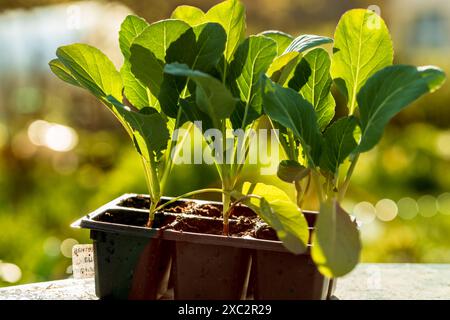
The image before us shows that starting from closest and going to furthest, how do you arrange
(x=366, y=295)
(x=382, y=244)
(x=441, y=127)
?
(x=366, y=295) → (x=382, y=244) → (x=441, y=127)

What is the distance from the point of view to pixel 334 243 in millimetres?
704

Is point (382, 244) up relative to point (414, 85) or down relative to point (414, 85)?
down

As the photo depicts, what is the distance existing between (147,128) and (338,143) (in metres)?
0.23

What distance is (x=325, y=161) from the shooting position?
33.4 inches

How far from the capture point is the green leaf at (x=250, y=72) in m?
0.85

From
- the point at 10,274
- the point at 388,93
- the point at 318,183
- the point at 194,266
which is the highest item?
the point at 388,93

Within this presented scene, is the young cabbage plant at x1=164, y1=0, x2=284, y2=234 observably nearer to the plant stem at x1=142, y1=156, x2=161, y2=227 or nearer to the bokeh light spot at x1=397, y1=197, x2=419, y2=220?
the plant stem at x1=142, y1=156, x2=161, y2=227

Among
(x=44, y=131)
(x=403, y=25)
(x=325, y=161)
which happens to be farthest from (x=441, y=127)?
(x=325, y=161)

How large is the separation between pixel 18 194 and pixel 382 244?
5.02 ft

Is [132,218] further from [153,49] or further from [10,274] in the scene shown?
[10,274]

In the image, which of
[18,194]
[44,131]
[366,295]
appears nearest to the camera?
[366,295]

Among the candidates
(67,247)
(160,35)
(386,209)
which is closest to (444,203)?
(386,209)

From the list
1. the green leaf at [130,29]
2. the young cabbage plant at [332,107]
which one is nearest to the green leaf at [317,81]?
the young cabbage plant at [332,107]
